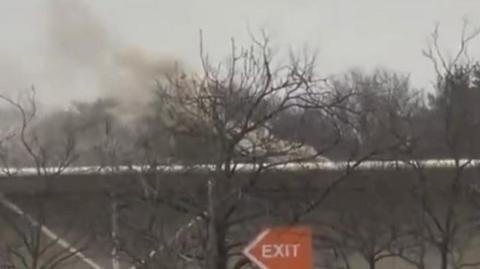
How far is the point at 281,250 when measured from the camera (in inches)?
336

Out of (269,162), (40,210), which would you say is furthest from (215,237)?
(40,210)

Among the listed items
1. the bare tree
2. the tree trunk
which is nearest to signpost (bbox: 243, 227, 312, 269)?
the tree trunk

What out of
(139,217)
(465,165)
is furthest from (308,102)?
(465,165)

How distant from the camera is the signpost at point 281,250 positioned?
8484 mm

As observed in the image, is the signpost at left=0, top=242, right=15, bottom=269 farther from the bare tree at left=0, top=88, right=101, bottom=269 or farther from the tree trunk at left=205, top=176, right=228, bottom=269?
the tree trunk at left=205, top=176, right=228, bottom=269

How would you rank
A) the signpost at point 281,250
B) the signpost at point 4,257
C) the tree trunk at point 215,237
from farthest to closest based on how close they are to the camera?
the signpost at point 4,257 → the tree trunk at point 215,237 → the signpost at point 281,250

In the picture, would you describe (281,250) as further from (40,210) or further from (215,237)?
(40,210)

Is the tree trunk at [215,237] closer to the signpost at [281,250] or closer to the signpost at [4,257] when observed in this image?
the signpost at [281,250]

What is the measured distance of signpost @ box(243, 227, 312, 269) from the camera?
8.48 meters

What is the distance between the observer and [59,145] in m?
20.3

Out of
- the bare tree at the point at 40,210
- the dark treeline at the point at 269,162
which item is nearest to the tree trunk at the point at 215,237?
the dark treeline at the point at 269,162

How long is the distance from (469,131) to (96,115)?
931cm

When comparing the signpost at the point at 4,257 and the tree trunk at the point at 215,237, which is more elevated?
the tree trunk at the point at 215,237

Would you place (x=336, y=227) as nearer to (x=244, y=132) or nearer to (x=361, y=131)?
(x=361, y=131)
